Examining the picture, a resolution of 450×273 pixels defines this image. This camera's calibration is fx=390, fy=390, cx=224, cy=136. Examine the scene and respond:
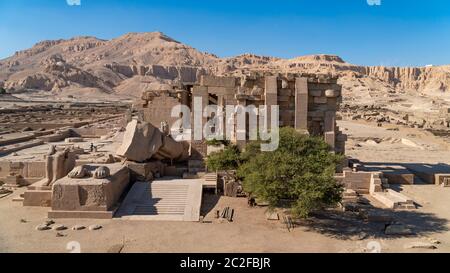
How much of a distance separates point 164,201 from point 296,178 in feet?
15.6

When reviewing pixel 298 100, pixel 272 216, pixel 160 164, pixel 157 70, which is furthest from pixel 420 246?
pixel 157 70

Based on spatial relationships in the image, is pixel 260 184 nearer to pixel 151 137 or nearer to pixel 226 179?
pixel 226 179

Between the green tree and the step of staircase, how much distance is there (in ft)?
6.97

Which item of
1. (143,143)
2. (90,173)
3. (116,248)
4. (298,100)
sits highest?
(298,100)

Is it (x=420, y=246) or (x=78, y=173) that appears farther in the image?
(x=78, y=173)

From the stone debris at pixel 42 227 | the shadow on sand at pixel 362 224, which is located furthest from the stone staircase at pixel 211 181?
the stone debris at pixel 42 227

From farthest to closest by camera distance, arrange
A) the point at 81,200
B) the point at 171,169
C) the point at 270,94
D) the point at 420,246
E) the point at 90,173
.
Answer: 1. the point at 270,94
2. the point at 171,169
3. the point at 90,173
4. the point at 81,200
5. the point at 420,246

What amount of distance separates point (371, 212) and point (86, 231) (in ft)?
29.6

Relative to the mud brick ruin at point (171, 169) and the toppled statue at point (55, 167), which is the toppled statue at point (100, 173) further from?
the toppled statue at point (55, 167)

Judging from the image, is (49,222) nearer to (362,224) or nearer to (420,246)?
(362,224)

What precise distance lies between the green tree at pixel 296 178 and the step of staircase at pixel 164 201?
212 centimetres

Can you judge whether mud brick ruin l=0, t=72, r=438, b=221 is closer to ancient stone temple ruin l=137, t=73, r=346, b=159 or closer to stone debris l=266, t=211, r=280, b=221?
ancient stone temple ruin l=137, t=73, r=346, b=159

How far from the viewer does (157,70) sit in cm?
14362

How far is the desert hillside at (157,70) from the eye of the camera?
109 metres
